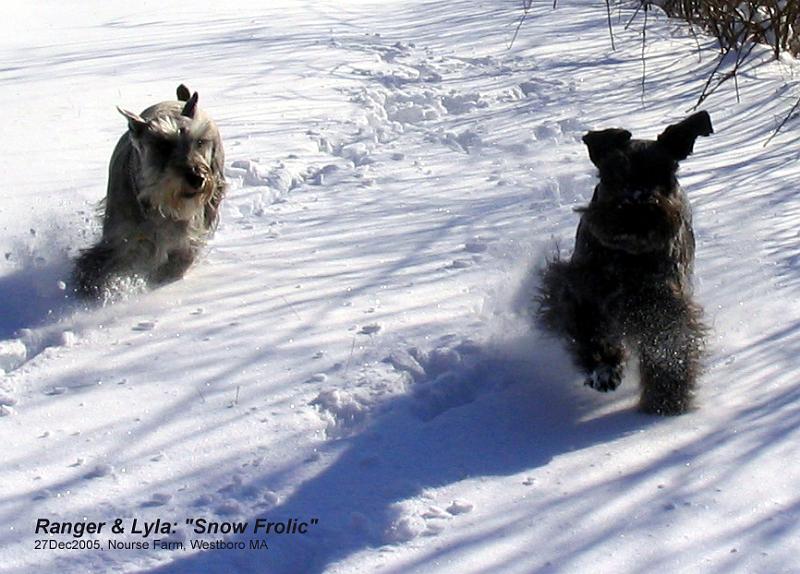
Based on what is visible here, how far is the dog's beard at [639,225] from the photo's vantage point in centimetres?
428

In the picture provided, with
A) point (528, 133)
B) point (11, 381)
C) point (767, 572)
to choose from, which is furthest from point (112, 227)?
point (528, 133)

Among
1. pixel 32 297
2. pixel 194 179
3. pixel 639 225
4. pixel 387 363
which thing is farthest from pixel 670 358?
pixel 32 297

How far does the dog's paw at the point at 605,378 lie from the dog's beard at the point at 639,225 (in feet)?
1.79

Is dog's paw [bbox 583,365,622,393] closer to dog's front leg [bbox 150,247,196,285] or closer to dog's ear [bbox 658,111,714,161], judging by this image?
dog's ear [bbox 658,111,714,161]

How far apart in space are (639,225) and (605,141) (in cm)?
61

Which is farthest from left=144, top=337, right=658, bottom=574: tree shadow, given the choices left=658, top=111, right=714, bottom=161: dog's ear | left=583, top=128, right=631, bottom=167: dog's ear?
left=658, top=111, right=714, bottom=161: dog's ear

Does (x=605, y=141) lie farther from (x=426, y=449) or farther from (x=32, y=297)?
(x=32, y=297)

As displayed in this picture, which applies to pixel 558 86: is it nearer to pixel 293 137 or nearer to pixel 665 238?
pixel 293 137

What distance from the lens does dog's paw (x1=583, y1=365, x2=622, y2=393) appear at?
14.5ft

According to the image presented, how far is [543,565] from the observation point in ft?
10.8

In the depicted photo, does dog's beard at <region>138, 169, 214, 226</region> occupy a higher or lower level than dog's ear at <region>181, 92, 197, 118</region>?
lower

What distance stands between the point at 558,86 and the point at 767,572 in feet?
29.4

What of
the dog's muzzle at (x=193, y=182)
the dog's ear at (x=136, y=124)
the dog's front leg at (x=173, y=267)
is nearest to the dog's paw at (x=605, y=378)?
the dog's muzzle at (x=193, y=182)

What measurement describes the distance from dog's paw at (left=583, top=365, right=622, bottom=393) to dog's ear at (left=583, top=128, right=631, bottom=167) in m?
0.98
